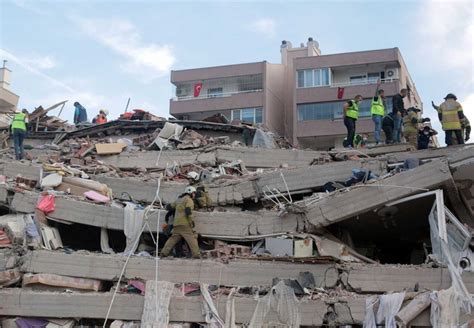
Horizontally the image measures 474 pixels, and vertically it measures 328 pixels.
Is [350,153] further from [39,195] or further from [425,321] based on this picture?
[39,195]

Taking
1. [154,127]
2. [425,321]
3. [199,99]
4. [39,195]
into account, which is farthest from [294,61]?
[425,321]

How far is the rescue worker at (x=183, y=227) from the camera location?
Result: 10383mm

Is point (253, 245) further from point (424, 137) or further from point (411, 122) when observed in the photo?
point (411, 122)

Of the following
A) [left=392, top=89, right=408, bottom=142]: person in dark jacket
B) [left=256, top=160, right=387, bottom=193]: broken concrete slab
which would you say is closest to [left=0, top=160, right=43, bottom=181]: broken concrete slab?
[left=256, top=160, right=387, bottom=193]: broken concrete slab

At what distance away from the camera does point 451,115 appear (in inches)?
501

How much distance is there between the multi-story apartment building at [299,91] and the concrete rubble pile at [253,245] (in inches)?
908

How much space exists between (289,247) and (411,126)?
219 inches

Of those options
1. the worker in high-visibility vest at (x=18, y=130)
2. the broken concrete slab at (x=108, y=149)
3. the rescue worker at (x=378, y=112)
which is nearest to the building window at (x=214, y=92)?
the broken concrete slab at (x=108, y=149)

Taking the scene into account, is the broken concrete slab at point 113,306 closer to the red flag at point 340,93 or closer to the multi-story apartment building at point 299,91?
the multi-story apartment building at point 299,91

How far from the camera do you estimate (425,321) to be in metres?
8.58

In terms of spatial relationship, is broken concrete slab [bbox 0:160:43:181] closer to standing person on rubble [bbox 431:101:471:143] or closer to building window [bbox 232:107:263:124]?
standing person on rubble [bbox 431:101:471:143]

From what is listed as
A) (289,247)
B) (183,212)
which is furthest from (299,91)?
(183,212)

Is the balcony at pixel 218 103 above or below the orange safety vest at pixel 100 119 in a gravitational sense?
above

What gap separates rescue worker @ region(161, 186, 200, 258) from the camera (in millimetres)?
10383
